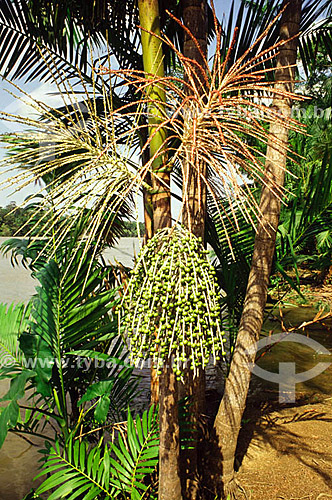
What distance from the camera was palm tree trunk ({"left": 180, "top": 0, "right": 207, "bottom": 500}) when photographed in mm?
1654

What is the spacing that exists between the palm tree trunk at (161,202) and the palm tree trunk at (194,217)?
0.60 feet

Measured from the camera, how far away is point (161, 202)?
1.33 metres

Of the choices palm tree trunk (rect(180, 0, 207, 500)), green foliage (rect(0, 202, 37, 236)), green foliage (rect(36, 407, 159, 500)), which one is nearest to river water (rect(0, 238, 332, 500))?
palm tree trunk (rect(180, 0, 207, 500))

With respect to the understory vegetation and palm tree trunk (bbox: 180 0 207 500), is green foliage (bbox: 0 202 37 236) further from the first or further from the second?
palm tree trunk (bbox: 180 0 207 500)

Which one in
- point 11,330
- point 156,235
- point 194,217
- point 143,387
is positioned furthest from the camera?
point 143,387

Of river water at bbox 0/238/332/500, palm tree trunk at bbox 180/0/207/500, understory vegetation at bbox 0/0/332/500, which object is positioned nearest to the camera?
understory vegetation at bbox 0/0/332/500

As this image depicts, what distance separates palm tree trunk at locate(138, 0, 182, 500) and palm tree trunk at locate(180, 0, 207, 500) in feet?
0.60

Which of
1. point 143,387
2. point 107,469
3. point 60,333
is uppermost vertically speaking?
point 60,333

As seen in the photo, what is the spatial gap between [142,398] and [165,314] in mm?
2814

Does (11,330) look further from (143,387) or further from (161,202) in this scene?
(143,387)

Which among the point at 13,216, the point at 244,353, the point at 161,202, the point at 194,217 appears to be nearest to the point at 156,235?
the point at 161,202

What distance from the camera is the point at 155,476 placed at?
2000 mm

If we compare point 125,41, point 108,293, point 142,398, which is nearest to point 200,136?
point 108,293

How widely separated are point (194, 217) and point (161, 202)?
32 centimetres
